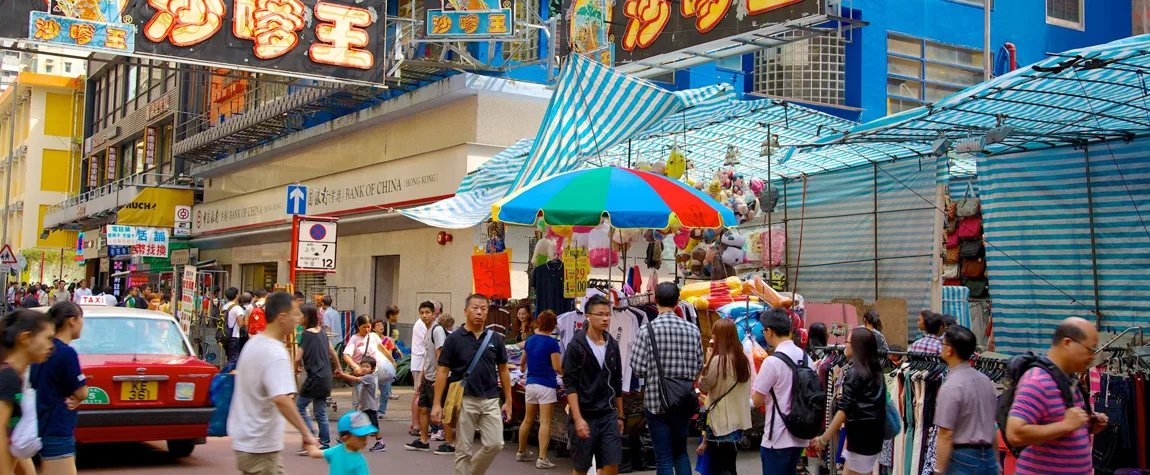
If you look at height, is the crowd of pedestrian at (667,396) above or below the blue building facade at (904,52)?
below

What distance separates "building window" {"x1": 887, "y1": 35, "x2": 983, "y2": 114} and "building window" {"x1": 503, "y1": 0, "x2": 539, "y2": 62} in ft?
25.1

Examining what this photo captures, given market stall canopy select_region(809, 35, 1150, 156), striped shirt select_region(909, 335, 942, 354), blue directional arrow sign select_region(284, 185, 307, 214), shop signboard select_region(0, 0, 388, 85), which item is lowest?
striped shirt select_region(909, 335, 942, 354)

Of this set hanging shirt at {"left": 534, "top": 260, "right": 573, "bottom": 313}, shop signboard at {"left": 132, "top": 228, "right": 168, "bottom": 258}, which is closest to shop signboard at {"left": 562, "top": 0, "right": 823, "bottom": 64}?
hanging shirt at {"left": 534, "top": 260, "right": 573, "bottom": 313}

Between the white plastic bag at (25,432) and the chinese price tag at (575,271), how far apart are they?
6699mm

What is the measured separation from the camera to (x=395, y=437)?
1287cm

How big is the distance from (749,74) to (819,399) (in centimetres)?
1583

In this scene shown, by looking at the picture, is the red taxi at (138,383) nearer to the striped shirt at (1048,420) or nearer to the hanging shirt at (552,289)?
the hanging shirt at (552,289)

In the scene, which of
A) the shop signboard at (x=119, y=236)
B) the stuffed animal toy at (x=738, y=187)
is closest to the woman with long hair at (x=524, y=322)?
the stuffed animal toy at (x=738, y=187)

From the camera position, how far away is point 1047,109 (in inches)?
399

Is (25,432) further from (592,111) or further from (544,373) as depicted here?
(592,111)

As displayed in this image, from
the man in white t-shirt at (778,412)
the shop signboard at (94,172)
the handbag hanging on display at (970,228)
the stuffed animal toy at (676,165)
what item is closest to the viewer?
the man in white t-shirt at (778,412)

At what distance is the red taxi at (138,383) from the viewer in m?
9.32

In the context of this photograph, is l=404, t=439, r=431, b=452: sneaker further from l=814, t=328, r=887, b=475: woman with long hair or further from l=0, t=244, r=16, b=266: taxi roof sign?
l=0, t=244, r=16, b=266: taxi roof sign

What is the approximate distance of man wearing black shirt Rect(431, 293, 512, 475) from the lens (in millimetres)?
8047
